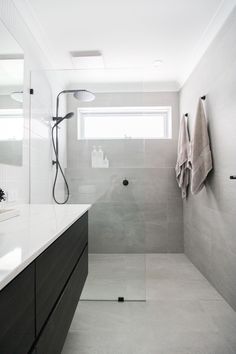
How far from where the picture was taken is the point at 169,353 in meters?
1.30

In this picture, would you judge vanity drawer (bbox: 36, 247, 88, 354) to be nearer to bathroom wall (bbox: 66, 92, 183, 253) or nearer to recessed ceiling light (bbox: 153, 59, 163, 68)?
bathroom wall (bbox: 66, 92, 183, 253)

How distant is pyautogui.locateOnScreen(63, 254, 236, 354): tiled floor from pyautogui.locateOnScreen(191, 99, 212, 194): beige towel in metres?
0.95

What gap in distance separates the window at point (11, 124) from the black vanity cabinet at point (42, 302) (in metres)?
0.82

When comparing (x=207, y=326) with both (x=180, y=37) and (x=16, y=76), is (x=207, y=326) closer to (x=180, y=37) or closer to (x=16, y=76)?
(x=16, y=76)

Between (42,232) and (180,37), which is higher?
(180,37)

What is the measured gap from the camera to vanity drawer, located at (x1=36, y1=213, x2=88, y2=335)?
27.3 inches

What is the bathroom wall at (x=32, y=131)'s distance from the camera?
159 cm

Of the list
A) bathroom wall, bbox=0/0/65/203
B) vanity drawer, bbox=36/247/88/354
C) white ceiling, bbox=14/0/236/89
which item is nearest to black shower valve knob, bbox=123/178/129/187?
bathroom wall, bbox=0/0/65/203

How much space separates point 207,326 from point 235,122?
1442 millimetres

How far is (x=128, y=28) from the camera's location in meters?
1.96

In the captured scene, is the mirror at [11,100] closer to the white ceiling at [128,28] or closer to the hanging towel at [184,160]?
the white ceiling at [128,28]

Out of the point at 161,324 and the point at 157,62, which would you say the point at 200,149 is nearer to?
the point at 157,62

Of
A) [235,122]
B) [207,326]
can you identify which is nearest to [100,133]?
[235,122]

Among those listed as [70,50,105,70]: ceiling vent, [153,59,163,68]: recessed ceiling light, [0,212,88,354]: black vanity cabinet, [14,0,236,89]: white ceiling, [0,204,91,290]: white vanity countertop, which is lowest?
[0,212,88,354]: black vanity cabinet
